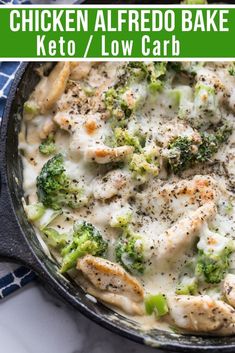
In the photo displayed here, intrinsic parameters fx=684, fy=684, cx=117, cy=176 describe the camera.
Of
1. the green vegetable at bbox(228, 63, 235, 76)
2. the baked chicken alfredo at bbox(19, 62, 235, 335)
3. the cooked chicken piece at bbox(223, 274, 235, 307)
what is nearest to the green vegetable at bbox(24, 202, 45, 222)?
the baked chicken alfredo at bbox(19, 62, 235, 335)

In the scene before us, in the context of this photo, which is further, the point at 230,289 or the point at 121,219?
the point at 121,219

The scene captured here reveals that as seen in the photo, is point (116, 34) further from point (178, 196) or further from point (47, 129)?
point (178, 196)

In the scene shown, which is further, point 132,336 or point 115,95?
point 115,95

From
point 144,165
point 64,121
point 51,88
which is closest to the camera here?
point 144,165

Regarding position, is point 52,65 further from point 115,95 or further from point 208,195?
point 208,195

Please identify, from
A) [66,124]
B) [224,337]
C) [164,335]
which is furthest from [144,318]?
[66,124]

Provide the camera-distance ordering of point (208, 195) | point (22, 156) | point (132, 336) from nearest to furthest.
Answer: point (132, 336) → point (208, 195) → point (22, 156)

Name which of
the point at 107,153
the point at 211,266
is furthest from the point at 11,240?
the point at 211,266
